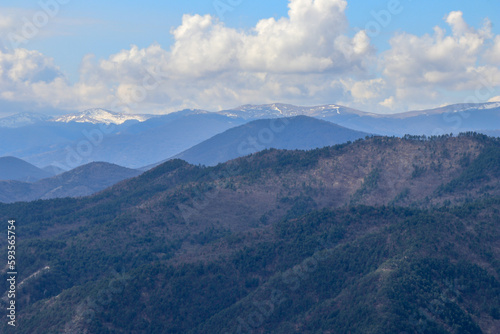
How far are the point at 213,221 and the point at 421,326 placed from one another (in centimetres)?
8786

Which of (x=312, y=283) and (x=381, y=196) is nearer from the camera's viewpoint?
(x=312, y=283)

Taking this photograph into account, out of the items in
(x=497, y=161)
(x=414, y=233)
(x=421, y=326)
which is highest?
(x=497, y=161)

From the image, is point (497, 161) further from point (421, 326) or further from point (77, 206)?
point (77, 206)

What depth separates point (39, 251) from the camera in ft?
425

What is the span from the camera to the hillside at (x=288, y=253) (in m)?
88.2

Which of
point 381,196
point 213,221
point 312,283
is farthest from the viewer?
point 381,196

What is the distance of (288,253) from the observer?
4628 inches

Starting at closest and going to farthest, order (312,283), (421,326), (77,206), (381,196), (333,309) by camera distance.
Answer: (421,326) → (333,309) → (312,283) → (381,196) → (77,206)

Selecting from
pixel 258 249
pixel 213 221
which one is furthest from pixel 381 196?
pixel 258 249

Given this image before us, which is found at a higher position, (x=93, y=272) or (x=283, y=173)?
(x=283, y=173)

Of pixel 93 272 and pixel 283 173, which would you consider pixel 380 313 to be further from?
pixel 283 173

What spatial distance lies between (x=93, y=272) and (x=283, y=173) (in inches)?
3198

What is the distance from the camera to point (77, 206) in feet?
611

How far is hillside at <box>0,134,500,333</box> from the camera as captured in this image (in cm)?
8819
